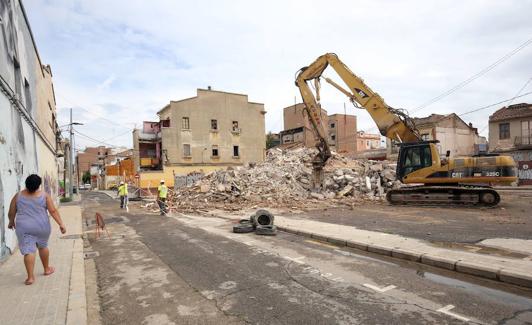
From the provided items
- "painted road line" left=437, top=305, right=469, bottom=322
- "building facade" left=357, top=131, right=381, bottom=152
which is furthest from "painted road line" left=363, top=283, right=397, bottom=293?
"building facade" left=357, top=131, right=381, bottom=152

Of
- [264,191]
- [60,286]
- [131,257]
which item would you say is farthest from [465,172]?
[60,286]

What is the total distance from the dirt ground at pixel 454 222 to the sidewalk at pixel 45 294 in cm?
754

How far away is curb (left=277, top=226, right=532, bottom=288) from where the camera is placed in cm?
568

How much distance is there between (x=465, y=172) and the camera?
16.3m

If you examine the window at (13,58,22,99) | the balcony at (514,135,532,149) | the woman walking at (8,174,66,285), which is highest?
the window at (13,58,22,99)

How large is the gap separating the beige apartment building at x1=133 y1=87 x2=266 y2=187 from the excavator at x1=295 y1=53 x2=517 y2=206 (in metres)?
26.6

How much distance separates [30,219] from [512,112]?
43.5 meters

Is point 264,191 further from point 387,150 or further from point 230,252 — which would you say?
point 387,150

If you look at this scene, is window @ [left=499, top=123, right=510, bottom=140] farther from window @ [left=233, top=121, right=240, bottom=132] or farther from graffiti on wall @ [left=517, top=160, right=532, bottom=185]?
window @ [left=233, top=121, right=240, bottom=132]

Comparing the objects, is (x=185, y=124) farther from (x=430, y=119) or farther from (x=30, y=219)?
(x=30, y=219)

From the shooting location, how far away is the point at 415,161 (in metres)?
17.4

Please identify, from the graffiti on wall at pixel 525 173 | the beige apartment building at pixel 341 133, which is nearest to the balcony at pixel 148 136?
the beige apartment building at pixel 341 133

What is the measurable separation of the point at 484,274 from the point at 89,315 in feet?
19.5

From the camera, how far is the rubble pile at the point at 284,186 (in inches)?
852
